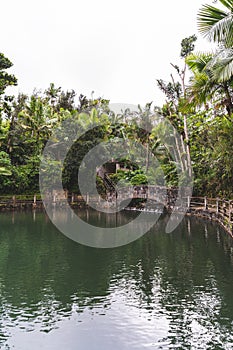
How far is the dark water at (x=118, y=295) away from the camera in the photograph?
6051 mm

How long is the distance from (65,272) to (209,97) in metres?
8.04

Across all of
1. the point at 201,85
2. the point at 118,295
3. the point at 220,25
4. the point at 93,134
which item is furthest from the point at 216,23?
the point at 93,134

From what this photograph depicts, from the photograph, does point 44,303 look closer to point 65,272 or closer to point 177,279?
point 65,272

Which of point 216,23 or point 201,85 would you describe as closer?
point 216,23

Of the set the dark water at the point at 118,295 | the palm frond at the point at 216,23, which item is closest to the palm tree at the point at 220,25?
the palm frond at the point at 216,23

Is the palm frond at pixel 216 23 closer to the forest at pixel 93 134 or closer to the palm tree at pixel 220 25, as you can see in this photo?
the palm tree at pixel 220 25

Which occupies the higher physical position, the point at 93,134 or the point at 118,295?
the point at 93,134

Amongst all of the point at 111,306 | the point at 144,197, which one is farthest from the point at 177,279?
the point at 144,197

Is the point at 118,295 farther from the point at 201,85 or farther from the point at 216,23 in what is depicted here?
the point at 201,85

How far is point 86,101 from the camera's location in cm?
3381

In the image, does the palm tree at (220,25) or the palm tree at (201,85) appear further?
the palm tree at (201,85)

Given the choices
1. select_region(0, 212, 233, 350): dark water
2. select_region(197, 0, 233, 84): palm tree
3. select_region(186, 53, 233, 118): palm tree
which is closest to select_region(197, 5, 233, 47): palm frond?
select_region(197, 0, 233, 84): palm tree

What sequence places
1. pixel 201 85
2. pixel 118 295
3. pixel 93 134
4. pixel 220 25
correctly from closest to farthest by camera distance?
pixel 118 295 < pixel 220 25 < pixel 201 85 < pixel 93 134

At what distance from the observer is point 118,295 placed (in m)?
8.21
